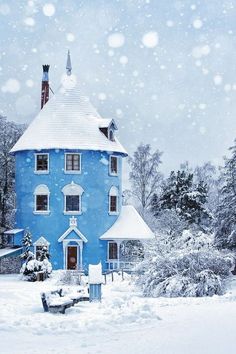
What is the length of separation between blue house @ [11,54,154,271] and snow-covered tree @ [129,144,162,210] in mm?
13192

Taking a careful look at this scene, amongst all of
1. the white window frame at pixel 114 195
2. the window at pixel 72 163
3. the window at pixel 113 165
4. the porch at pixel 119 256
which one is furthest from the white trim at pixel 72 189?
the porch at pixel 119 256

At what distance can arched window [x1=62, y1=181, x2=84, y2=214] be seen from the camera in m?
41.3

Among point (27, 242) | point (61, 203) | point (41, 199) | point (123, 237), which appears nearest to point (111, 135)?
point (61, 203)

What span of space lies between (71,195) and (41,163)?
116 inches

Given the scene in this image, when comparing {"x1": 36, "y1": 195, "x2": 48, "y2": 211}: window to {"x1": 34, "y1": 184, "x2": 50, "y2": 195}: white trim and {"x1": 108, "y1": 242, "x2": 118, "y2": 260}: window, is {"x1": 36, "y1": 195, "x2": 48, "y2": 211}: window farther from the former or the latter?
{"x1": 108, "y1": 242, "x2": 118, "y2": 260}: window

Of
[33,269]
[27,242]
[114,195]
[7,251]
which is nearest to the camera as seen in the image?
[33,269]

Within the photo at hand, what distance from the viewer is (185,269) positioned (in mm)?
26422

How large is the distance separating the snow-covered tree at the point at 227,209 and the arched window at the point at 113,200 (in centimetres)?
900

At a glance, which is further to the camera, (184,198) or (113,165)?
(184,198)

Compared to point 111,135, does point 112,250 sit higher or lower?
lower

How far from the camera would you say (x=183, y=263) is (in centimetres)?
2695

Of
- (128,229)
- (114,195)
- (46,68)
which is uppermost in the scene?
(46,68)

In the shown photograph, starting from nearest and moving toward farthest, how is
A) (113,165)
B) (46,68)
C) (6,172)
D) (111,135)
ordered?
(113,165), (111,135), (46,68), (6,172)

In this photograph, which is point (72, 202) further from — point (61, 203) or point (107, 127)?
point (107, 127)
